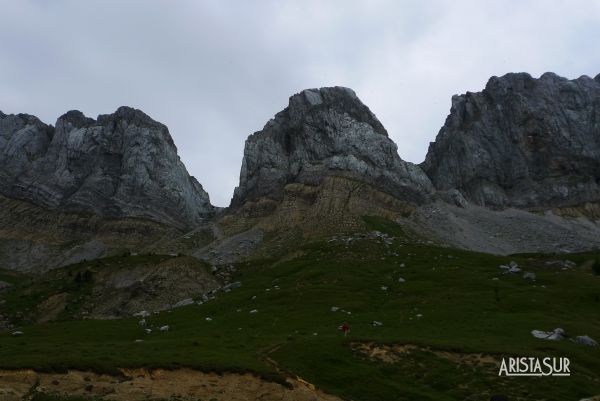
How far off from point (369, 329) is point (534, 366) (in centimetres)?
1968

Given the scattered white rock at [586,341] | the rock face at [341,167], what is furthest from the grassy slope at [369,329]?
the rock face at [341,167]

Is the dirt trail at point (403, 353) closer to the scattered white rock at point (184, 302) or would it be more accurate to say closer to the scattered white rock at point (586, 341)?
the scattered white rock at point (586, 341)

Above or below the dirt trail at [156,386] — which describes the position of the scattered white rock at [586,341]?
above

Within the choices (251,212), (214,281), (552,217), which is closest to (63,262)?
(251,212)

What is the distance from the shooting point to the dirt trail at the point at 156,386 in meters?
36.5

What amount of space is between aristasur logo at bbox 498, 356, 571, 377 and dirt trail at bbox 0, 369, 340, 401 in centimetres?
1572

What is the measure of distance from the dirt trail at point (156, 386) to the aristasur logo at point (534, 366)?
1572 centimetres

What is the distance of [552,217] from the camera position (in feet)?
598

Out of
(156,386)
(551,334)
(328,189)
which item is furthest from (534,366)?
(328,189)

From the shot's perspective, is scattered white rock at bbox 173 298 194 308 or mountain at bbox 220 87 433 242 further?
mountain at bbox 220 87 433 242

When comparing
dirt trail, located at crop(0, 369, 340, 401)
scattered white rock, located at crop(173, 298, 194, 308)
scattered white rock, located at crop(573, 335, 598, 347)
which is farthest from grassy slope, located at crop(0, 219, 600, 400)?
scattered white rock, located at crop(173, 298, 194, 308)

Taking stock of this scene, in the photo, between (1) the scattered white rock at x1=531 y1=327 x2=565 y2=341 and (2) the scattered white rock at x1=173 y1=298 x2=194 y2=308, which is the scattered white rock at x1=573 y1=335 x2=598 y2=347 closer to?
(1) the scattered white rock at x1=531 y1=327 x2=565 y2=341

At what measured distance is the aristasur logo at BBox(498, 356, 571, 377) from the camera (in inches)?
1804

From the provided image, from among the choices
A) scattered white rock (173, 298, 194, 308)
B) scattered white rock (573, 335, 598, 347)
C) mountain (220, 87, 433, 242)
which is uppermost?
mountain (220, 87, 433, 242)
